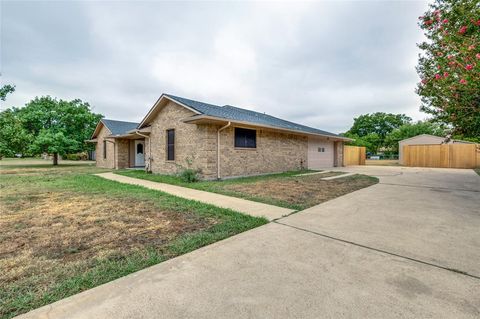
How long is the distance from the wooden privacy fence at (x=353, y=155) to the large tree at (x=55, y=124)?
2617cm

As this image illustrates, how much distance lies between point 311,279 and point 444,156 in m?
23.5

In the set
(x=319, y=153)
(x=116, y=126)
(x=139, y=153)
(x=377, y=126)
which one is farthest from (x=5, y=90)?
(x=377, y=126)

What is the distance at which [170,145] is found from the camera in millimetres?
11211

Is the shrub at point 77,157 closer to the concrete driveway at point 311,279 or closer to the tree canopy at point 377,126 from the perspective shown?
the concrete driveway at point 311,279

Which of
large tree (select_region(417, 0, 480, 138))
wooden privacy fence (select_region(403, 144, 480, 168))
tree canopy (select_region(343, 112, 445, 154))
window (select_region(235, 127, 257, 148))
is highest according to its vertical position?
tree canopy (select_region(343, 112, 445, 154))

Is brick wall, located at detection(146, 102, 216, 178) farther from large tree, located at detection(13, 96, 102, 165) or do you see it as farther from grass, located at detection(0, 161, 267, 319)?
large tree, located at detection(13, 96, 102, 165)

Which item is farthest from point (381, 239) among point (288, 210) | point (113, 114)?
point (113, 114)

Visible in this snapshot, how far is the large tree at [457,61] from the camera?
15.1 ft

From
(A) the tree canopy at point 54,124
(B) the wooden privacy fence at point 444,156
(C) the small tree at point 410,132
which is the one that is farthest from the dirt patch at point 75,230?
(C) the small tree at point 410,132

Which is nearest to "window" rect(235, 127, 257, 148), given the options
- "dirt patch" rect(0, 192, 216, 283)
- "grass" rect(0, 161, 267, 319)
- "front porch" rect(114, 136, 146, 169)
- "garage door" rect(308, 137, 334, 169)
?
"grass" rect(0, 161, 267, 319)

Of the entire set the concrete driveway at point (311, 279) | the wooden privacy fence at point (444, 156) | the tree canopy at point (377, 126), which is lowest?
the concrete driveway at point (311, 279)

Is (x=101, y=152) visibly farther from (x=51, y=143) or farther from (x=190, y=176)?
(x=190, y=176)

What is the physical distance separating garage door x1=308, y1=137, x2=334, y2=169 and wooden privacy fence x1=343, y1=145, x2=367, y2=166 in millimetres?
3401

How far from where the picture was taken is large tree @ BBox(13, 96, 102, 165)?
17.9 metres
